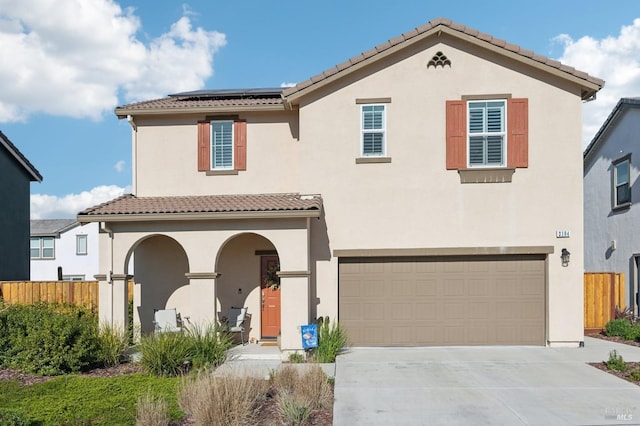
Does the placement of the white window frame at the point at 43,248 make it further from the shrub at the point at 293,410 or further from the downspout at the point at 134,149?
→ the shrub at the point at 293,410

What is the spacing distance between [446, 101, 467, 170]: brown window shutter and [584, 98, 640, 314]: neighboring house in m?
7.60

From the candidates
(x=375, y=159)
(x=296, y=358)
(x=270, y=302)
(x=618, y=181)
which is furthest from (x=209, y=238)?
(x=618, y=181)

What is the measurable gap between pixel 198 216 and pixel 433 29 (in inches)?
295

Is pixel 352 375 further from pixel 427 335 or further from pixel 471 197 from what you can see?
pixel 471 197

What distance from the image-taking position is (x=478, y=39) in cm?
1296

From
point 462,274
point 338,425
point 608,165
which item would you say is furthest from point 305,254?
point 608,165

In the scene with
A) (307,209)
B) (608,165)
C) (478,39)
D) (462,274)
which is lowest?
(462,274)

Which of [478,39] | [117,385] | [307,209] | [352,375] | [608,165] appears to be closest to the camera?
[117,385]

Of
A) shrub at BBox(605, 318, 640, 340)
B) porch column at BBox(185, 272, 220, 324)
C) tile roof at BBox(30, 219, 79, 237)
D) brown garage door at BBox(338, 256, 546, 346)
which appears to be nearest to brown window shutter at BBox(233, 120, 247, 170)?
porch column at BBox(185, 272, 220, 324)

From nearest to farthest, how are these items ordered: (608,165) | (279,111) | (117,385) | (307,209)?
1. (117,385)
2. (307,209)
3. (279,111)
4. (608,165)

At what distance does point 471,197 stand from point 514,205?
1.10 m

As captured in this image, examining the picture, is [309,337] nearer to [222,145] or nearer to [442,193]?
[442,193]

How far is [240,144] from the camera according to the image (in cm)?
1430

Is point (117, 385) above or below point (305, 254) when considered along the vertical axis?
below
